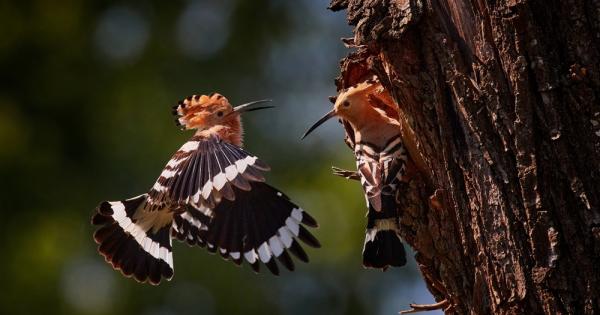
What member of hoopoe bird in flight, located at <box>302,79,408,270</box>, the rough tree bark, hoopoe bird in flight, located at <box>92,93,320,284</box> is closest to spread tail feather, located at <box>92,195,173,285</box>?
hoopoe bird in flight, located at <box>92,93,320,284</box>

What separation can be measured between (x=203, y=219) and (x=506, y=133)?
1798 mm

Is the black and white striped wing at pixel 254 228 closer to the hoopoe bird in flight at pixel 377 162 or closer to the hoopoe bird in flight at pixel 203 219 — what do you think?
the hoopoe bird in flight at pixel 203 219

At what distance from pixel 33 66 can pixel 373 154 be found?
6880 millimetres

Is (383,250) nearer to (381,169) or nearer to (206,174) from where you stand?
(381,169)

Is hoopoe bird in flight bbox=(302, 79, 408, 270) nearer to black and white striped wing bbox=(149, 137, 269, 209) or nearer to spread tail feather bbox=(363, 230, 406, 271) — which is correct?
spread tail feather bbox=(363, 230, 406, 271)

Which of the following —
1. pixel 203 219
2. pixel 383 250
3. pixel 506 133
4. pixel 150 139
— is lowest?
pixel 383 250

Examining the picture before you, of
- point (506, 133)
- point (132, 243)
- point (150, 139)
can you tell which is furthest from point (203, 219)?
point (150, 139)

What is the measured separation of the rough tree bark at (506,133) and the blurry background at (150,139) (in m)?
4.53

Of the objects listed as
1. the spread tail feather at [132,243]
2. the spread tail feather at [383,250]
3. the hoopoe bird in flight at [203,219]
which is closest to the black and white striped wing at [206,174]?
the hoopoe bird in flight at [203,219]

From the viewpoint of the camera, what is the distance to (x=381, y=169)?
2893mm

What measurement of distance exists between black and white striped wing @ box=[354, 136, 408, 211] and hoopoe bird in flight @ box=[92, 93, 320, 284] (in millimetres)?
448

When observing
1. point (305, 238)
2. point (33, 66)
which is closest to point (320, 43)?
point (33, 66)

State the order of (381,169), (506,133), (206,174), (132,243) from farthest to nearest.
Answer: (132,243)
(206,174)
(381,169)
(506,133)

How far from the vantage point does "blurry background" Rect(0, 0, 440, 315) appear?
7035 millimetres
